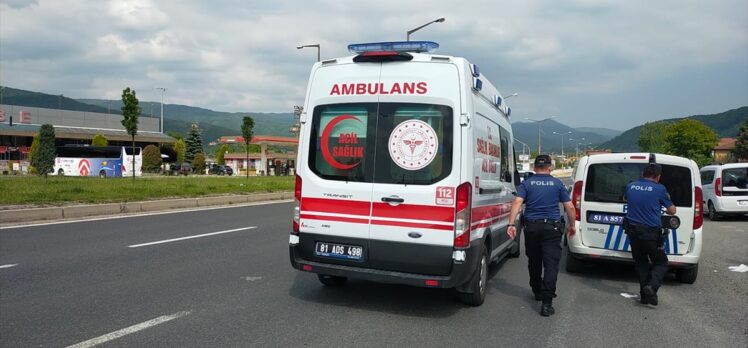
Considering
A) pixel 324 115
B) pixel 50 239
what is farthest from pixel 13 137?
pixel 324 115

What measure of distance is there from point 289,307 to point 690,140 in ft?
377

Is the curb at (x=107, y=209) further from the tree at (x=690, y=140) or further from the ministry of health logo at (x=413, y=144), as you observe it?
the tree at (x=690, y=140)

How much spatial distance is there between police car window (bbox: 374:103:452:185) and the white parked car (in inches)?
580

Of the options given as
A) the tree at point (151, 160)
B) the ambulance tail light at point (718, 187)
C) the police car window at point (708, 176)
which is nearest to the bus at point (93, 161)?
the tree at point (151, 160)

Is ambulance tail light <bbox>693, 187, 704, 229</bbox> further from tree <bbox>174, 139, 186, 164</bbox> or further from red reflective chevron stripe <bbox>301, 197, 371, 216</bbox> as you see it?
tree <bbox>174, 139, 186, 164</bbox>

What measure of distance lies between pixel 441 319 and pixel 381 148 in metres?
1.79

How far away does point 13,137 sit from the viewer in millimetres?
70312

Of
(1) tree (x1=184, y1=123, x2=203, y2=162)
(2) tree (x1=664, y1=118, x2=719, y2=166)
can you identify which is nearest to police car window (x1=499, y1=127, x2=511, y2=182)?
(1) tree (x1=184, y1=123, x2=203, y2=162)

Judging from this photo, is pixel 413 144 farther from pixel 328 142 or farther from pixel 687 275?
pixel 687 275

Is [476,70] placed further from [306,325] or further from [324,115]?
[306,325]

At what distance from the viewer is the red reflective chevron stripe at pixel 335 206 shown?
5496 millimetres

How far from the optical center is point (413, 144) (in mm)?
5438

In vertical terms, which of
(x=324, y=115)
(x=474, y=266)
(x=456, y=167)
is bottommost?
(x=474, y=266)

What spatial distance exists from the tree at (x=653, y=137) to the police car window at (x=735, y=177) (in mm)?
105945
